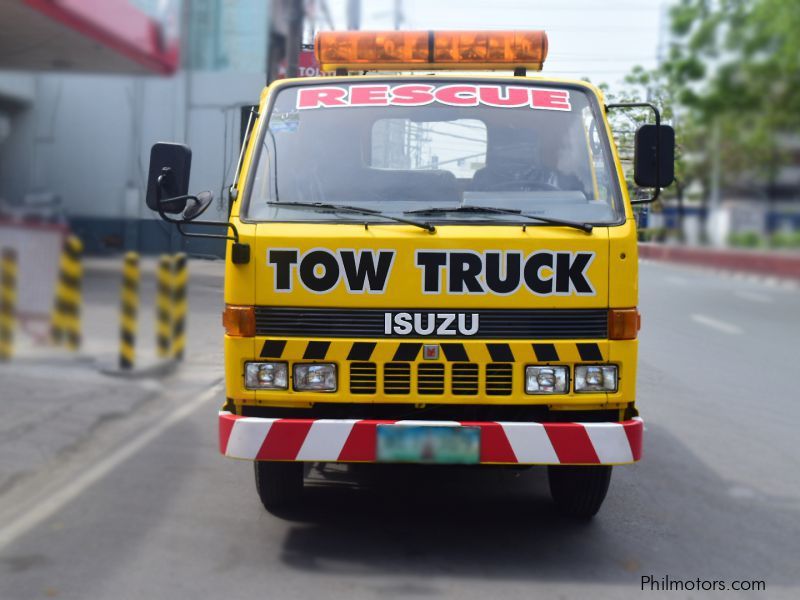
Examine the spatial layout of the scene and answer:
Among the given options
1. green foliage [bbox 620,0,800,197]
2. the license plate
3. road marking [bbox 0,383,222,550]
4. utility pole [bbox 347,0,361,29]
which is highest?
green foliage [bbox 620,0,800,197]

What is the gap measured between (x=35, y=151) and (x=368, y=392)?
15.8 ft

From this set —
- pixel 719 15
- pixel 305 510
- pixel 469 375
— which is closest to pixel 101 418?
pixel 305 510

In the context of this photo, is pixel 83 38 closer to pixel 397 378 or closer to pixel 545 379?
pixel 397 378

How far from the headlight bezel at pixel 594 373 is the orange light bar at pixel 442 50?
1.99 m

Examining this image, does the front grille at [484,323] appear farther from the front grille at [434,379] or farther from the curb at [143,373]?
the curb at [143,373]

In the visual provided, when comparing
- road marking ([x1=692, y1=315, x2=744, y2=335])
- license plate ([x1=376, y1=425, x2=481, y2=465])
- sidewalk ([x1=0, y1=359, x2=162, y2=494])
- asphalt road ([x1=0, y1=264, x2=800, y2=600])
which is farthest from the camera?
road marking ([x1=692, y1=315, x2=744, y2=335])

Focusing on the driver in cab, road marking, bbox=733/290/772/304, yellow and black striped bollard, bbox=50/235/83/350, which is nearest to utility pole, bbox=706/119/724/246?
road marking, bbox=733/290/772/304

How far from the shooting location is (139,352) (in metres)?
9.27

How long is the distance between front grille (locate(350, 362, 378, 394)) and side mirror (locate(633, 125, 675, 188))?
1.61m

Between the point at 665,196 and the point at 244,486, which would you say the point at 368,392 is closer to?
the point at 244,486

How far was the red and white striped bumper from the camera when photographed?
4.36 metres

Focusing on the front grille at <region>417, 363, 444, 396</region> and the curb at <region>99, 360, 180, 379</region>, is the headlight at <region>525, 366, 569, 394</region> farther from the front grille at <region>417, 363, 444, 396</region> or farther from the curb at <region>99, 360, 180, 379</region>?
the curb at <region>99, 360, 180, 379</region>

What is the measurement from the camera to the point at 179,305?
7992mm

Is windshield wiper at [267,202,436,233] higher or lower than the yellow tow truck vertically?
higher
